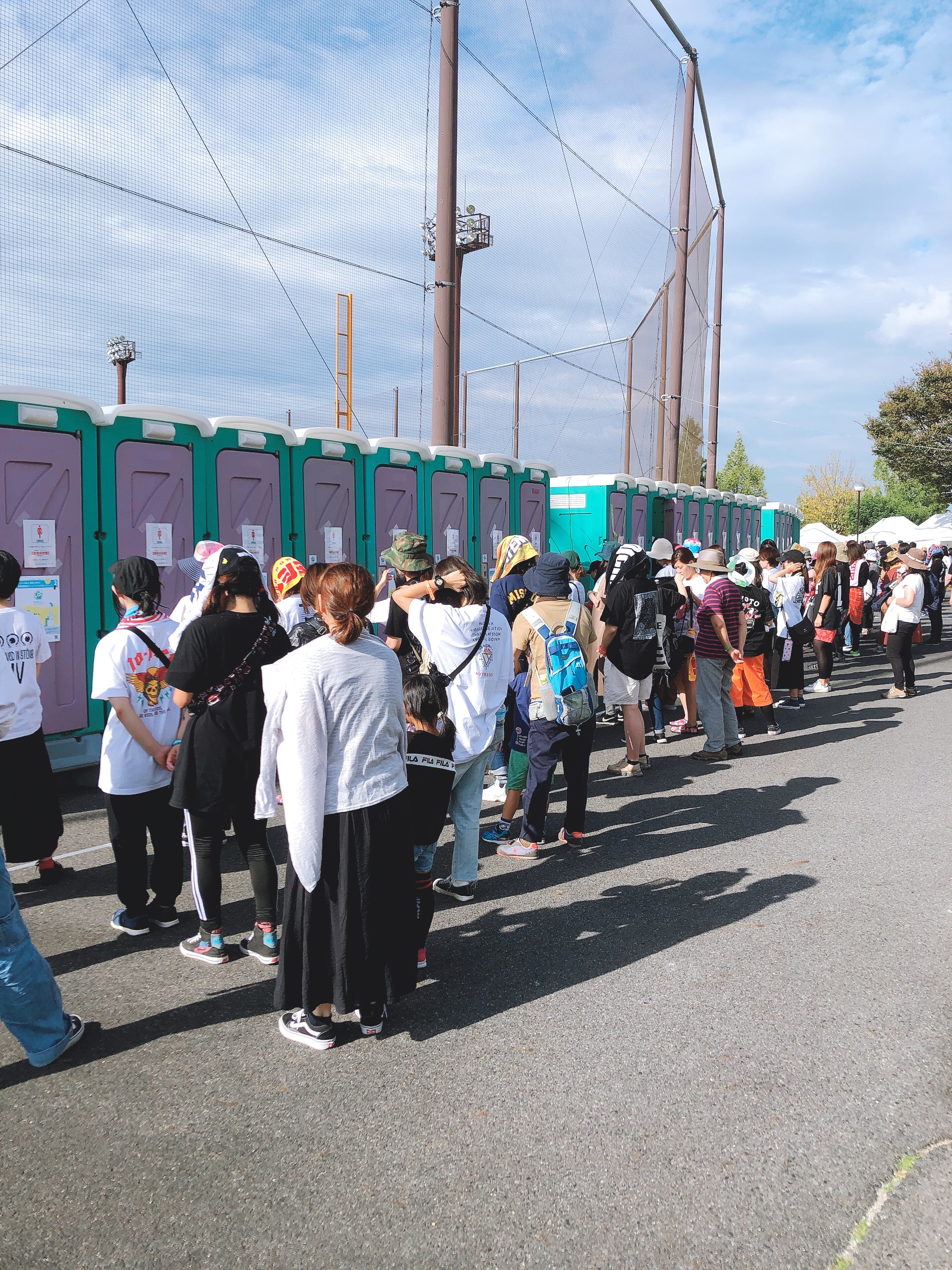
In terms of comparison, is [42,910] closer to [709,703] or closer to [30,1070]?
[30,1070]

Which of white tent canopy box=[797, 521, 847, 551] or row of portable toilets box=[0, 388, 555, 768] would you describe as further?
white tent canopy box=[797, 521, 847, 551]

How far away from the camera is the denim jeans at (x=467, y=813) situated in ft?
14.4

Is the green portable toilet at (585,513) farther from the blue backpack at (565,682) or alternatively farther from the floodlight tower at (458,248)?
the blue backpack at (565,682)

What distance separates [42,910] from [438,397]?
282 inches

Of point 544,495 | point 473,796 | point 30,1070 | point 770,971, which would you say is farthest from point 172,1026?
point 544,495

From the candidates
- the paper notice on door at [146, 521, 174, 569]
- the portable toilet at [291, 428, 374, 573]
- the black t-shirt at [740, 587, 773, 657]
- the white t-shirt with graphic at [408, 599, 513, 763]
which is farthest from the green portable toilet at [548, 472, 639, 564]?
the white t-shirt with graphic at [408, 599, 513, 763]

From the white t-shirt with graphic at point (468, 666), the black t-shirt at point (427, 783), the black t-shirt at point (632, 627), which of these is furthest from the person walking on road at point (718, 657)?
the black t-shirt at point (427, 783)

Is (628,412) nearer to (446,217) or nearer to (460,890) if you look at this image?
(446,217)

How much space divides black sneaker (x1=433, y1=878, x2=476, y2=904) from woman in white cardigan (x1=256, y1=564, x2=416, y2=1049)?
1411 mm

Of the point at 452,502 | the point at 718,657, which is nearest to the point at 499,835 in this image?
the point at 718,657

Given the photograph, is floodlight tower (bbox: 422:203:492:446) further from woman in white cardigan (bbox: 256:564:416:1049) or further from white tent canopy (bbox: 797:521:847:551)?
A: white tent canopy (bbox: 797:521:847:551)

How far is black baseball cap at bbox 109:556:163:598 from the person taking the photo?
3.95 meters

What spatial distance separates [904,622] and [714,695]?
4.13 metres

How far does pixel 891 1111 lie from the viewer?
9.14 ft
